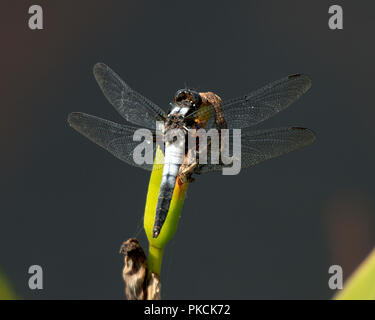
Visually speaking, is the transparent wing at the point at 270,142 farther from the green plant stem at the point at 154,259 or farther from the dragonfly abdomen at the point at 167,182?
the green plant stem at the point at 154,259

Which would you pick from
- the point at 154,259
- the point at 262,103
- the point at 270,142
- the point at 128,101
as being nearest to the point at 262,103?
the point at 262,103

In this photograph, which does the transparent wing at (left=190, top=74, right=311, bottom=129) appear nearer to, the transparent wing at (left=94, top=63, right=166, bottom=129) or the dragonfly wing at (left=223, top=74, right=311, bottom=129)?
the dragonfly wing at (left=223, top=74, right=311, bottom=129)

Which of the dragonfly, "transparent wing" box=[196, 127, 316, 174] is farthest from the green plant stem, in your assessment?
"transparent wing" box=[196, 127, 316, 174]

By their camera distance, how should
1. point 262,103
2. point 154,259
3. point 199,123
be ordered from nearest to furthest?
point 154,259, point 199,123, point 262,103

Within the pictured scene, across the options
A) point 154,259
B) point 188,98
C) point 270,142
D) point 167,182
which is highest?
point 188,98

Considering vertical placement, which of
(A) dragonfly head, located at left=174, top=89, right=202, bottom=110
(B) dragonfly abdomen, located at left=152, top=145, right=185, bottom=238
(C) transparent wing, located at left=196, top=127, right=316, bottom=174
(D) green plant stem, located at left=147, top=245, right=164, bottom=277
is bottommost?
(D) green plant stem, located at left=147, top=245, right=164, bottom=277

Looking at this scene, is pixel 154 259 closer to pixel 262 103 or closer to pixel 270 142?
pixel 270 142

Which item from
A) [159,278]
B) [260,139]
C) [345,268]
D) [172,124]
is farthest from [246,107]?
[345,268]
